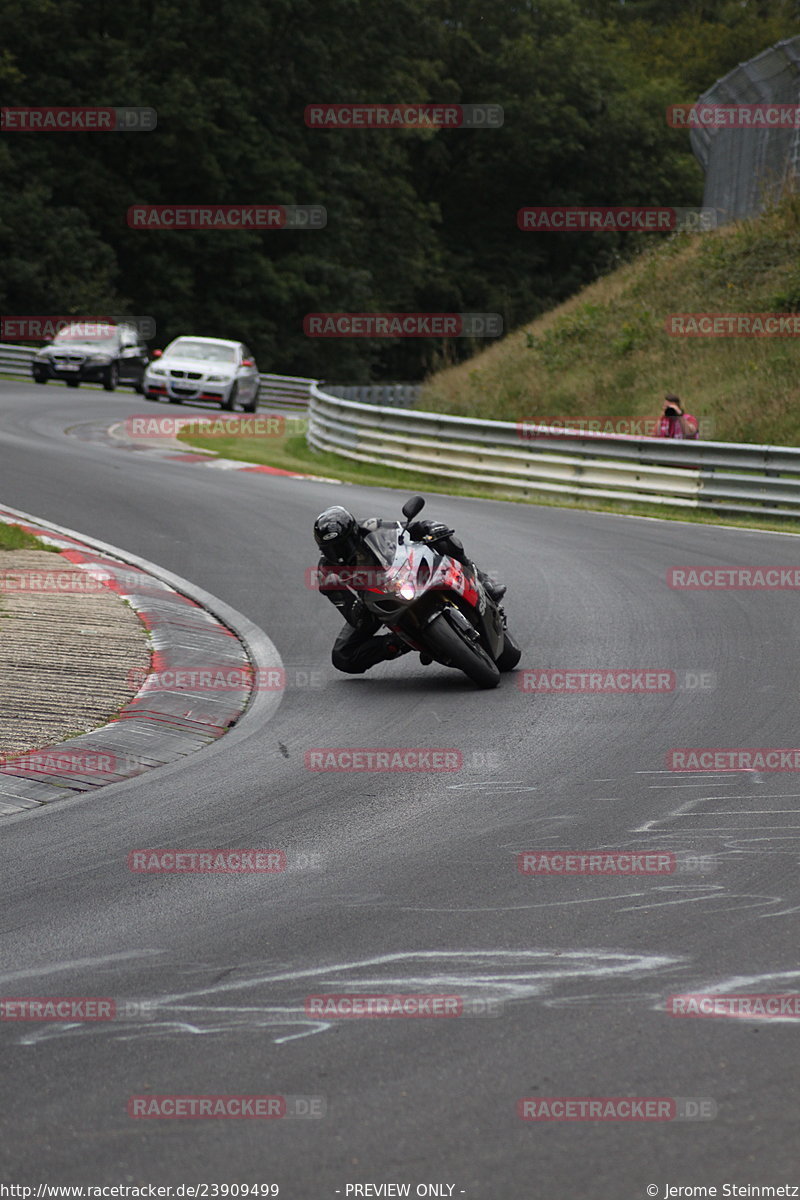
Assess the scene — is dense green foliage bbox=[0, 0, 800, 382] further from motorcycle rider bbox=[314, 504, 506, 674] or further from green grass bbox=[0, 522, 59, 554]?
motorcycle rider bbox=[314, 504, 506, 674]

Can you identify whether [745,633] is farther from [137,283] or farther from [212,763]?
[137,283]

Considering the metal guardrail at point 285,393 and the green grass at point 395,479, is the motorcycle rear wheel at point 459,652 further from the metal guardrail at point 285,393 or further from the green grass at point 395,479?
the metal guardrail at point 285,393

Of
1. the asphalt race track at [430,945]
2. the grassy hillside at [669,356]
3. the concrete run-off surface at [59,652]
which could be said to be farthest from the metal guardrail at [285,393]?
the asphalt race track at [430,945]

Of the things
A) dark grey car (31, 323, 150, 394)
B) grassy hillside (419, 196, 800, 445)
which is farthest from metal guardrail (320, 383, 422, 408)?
dark grey car (31, 323, 150, 394)

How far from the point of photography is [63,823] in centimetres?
743

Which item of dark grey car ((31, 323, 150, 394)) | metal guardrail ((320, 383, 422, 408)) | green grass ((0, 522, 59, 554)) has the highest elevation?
dark grey car ((31, 323, 150, 394))

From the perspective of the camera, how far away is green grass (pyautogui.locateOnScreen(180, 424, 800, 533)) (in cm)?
2102

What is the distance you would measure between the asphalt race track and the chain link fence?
70.0 feet

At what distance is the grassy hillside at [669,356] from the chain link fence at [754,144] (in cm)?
71

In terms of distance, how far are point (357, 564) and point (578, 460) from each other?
12.7m

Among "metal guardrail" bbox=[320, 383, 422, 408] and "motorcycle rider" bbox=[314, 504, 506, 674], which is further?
"metal guardrail" bbox=[320, 383, 422, 408]

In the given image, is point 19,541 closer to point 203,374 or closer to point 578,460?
point 578,460

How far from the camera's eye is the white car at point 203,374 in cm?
3359

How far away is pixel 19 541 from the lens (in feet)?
50.9
